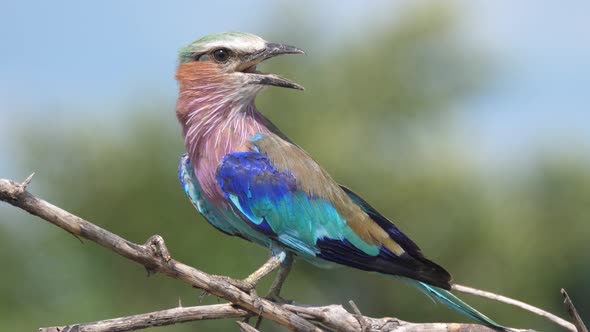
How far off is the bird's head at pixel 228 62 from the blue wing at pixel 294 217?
0.41 metres

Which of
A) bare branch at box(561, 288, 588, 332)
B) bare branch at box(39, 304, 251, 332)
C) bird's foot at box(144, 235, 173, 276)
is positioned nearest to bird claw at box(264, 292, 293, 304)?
bare branch at box(39, 304, 251, 332)

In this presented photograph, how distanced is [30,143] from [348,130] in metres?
8.17

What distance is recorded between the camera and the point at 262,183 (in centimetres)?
516

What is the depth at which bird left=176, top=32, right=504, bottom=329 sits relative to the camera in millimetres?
5066

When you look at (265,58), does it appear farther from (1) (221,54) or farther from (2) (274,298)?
(2) (274,298)

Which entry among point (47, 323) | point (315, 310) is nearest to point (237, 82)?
point (315, 310)

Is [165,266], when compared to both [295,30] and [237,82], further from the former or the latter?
[295,30]

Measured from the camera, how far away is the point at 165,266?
391cm

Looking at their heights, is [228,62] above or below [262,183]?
above

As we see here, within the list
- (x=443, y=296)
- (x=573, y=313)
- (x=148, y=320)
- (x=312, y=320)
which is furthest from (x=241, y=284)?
(x=573, y=313)

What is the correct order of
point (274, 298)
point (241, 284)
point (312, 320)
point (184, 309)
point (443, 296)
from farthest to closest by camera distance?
point (274, 298)
point (443, 296)
point (241, 284)
point (312, 320)
point (184, 309)

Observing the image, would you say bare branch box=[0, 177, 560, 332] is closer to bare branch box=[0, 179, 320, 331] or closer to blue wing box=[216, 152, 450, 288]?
bare branch box=[0, 179, 320, 331]

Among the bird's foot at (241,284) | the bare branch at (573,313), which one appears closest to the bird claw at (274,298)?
the bird's foot at (241,284)

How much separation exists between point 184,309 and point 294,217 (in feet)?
4.10
